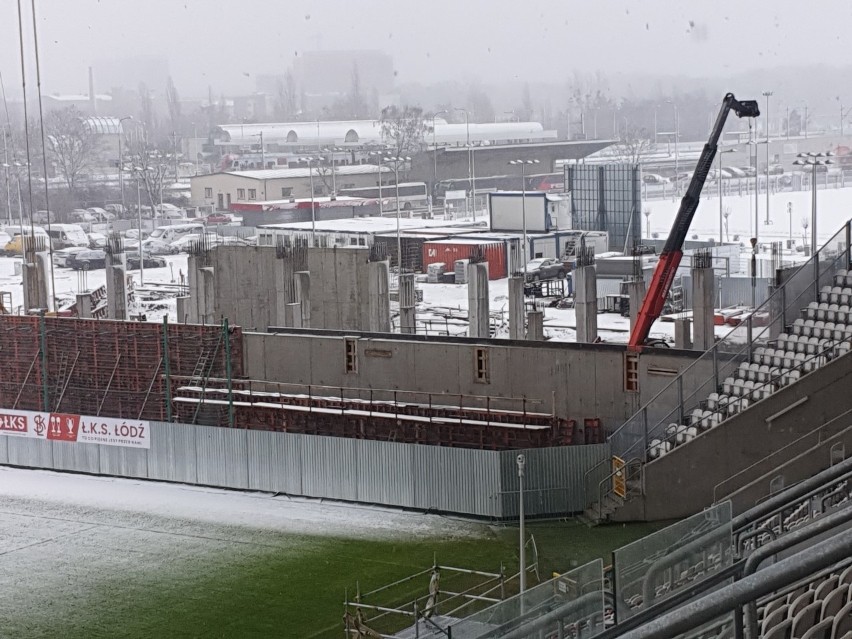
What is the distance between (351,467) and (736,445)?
20.4ft

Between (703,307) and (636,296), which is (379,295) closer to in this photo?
(636,296)

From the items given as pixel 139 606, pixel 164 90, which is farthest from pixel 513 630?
pixel 164 90

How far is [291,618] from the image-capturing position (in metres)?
17.1

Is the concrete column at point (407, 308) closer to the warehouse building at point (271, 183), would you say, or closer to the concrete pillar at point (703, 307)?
the concrete pillar at point (703, 307)

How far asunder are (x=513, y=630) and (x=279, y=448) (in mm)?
13250

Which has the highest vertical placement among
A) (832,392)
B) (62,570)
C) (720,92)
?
(720,92)

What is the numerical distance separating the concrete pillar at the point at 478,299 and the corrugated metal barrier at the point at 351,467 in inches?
321

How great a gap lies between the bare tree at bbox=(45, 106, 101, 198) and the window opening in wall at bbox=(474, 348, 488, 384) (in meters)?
71.8

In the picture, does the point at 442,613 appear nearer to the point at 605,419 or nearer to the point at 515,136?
the point at 605,419

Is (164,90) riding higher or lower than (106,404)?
higher

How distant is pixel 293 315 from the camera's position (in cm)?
3089

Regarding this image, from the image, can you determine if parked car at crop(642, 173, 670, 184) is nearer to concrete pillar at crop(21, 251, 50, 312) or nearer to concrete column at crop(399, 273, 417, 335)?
concrete column at crop(399, 273, 417, 335)

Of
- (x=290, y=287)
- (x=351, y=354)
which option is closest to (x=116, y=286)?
(x=290, y=287)

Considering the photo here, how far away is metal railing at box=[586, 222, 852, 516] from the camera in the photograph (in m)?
21.6
